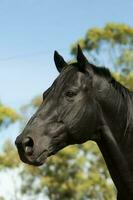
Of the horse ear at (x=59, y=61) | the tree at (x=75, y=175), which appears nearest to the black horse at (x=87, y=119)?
the horse ear at (x=59, y=61)

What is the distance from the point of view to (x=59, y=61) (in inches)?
166

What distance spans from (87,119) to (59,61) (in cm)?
65

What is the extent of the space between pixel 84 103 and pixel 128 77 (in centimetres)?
2121

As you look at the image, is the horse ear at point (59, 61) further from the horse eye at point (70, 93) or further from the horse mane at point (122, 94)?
the horse eye at point (70, 93)

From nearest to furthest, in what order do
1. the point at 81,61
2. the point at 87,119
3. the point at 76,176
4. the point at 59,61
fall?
the point at 87,119, the point at 81,61, the point at 59,61, the point at 76,176

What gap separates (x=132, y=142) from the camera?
12.9 ft

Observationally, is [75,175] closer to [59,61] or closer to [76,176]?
[76,176]

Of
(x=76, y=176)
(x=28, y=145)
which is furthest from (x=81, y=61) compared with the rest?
(x=76, y=176)

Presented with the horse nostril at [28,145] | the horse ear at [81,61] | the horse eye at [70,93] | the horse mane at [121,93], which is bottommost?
the horse mane at [121,93]

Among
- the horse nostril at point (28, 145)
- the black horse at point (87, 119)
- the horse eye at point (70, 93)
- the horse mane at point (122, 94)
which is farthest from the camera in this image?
the horse mane at point (122, 94)

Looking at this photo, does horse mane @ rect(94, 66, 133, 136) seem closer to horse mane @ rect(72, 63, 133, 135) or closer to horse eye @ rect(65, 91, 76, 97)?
horse mane @ rect(72, 63, 133, 135)

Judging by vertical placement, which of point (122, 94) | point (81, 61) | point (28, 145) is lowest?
point (122, 94)

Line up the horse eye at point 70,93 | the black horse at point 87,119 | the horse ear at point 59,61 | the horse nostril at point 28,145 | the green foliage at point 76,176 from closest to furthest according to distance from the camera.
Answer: the horse nostril at point 28,145, the black horse at point 87,119, the horse eye at point 70,93, the horse ear at point 59,61, the green foliage at point 76,176

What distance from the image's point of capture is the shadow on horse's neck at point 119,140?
384 cm
